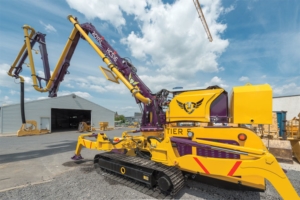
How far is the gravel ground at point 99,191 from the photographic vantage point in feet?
13.5

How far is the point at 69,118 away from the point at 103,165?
35596mm

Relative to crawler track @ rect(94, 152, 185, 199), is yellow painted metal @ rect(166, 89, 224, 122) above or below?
above

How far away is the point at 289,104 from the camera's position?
19453 mm

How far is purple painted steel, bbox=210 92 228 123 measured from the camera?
4.07 meters

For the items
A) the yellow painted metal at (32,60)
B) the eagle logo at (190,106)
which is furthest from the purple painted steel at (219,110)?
the yellow painted metal at (32,60)

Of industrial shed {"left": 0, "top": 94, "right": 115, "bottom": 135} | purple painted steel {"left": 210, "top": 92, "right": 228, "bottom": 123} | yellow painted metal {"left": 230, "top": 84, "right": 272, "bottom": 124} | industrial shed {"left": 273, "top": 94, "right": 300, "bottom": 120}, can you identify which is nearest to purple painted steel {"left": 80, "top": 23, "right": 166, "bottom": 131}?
purple painted steel {"left": 210, "top": 92, "right": 228, "bottom": 123}

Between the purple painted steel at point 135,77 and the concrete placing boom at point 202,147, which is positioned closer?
the concrete placing boom at point 202,147

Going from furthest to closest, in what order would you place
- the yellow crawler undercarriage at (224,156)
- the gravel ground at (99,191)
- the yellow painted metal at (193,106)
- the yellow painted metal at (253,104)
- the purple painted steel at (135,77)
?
the purple painted steel at (135,77) < the gravel ground at (99,191) < the yellow painted metal at (193,106) < the yellow painted metal at (253,104) < the yellow crawler undercarriage at (224,156)

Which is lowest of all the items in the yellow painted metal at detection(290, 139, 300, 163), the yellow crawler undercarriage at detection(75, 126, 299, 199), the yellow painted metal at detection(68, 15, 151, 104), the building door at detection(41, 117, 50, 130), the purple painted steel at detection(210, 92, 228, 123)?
the building door at detection(41, 117, 50, 130)

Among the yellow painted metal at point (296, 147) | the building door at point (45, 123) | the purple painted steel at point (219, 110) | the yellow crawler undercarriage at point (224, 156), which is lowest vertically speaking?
the building door at point (45, 123)

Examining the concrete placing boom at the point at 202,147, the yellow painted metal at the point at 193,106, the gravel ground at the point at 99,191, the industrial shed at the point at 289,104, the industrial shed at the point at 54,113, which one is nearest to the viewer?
the concrete placing boom at the point at 202,147

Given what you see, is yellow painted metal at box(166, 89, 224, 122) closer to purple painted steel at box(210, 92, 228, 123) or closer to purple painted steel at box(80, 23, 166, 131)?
purple painted steel at box(210, 92, 228, 123)

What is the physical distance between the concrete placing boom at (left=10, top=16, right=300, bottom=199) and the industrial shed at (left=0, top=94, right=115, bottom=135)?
21761mm

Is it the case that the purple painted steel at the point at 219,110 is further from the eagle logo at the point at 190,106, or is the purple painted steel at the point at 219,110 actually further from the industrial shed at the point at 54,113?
the industrial shed at the point at 54,113
